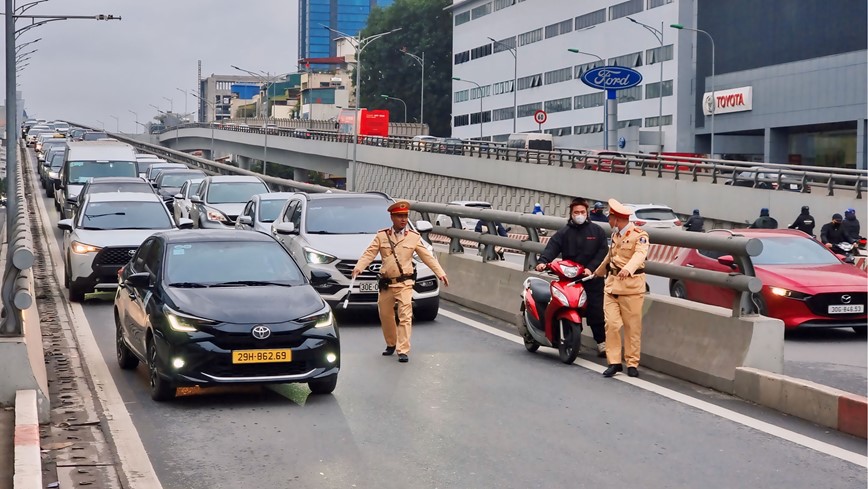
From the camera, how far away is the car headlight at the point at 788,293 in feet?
50.1

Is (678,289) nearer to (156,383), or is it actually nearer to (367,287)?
(367,287)

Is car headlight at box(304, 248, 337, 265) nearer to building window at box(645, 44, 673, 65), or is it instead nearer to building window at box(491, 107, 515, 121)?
building window at box(645, 44, 673, 65)

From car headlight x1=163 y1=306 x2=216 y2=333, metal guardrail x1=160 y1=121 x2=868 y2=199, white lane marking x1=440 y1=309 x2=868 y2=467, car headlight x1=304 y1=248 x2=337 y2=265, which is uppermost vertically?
metal guardrail x1=160 y1=121 x2=868 y2=199

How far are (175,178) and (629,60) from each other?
53.8 m

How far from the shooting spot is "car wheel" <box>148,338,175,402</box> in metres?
10.4

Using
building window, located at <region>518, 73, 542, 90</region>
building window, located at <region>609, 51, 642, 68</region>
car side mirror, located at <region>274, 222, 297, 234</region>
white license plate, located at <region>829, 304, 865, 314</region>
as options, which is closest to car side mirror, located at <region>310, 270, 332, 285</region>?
car side mirror, located at <region>274, 222, 297, 234</region>

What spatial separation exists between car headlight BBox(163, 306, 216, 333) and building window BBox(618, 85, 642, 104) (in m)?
79.5

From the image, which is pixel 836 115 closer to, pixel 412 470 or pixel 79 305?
pixel 79 305

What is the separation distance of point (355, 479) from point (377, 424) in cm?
179

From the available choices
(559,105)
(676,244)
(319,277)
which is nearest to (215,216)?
(319,277)

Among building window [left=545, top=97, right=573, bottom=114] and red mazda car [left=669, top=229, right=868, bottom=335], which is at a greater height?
building window [left=545, top=97, right=573, bottom=114]

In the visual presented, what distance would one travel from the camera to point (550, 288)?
1255 cm

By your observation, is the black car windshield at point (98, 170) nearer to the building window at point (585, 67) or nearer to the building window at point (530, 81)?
the building window at point (585, 67)

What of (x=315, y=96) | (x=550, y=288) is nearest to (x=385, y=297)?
(x=550, y=288)
